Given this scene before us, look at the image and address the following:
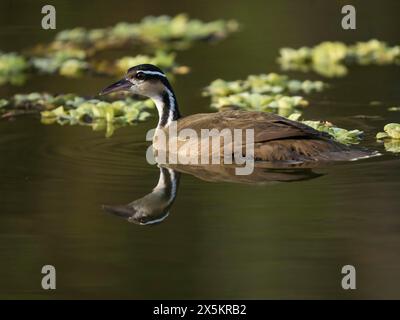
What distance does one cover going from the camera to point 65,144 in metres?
12.5

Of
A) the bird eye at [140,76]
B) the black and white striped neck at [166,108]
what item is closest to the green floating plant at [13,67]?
the bird eye at [140,76]

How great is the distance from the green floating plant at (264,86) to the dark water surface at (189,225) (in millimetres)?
780

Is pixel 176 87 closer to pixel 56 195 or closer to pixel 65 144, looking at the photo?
pixel 65 144

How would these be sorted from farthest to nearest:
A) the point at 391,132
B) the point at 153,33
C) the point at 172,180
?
the point at 153,33 < the point at 391,132 < the point at 172,180

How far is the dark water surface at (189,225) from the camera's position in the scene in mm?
7996

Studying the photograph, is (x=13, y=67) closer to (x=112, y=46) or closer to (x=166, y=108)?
(x=112, y=46)

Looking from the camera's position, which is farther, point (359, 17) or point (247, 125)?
point (359, 17)

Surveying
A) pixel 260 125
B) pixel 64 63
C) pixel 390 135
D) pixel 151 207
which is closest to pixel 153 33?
pixel 64 63

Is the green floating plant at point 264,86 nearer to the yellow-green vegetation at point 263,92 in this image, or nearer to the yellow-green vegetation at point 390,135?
the yellow-green vegetation at point 263,92

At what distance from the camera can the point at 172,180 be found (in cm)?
1080

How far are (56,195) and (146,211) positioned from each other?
40.2 inches

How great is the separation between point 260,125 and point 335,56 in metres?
7.31

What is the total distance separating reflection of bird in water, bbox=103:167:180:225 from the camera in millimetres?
9680
